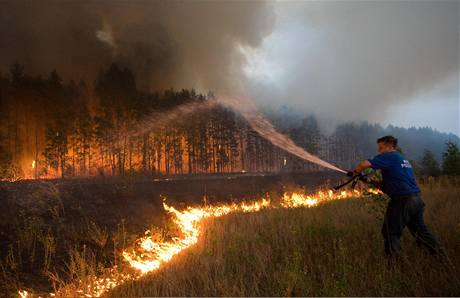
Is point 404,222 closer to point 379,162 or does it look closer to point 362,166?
point 379,162

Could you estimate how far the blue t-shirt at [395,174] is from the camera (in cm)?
571

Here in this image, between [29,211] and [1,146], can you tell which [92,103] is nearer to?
[1,146]

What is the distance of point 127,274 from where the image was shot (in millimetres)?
6719

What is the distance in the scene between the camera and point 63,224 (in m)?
10.9

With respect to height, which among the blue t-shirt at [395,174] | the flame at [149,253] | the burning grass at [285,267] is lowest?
the flame at [149,253]

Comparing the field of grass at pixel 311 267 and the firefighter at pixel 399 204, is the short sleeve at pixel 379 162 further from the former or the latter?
the field of grass at pixel 311 267

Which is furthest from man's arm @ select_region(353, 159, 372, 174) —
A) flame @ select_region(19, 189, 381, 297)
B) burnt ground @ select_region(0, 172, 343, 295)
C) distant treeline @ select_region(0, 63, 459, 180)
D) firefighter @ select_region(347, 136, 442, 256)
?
distant treeline @ select_region(0, 63, 459, 180)

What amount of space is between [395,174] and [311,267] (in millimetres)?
2372

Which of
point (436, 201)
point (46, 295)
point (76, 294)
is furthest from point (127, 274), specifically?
point (436, 201)

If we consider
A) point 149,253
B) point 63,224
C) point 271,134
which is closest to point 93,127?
point 271,134

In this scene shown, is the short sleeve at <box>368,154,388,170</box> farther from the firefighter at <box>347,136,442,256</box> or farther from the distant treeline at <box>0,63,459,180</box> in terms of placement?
the distant treeline at <box>0,63,459,180</box>

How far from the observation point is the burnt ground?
779 cm

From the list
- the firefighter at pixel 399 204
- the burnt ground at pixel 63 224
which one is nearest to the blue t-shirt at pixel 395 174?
the firefighter at pixel 399 204

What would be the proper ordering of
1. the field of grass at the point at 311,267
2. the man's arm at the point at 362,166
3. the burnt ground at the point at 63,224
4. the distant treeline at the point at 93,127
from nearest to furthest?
1. the field of grass at the point at 311,267
2. the man's arm at the point at 362,166
3. the burnt ground at the point at 63,224
4. the distant treeline at the point at 93,127
